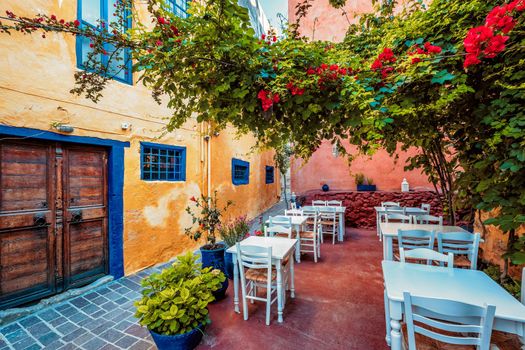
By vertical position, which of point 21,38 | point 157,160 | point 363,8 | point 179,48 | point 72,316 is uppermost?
point 363,8

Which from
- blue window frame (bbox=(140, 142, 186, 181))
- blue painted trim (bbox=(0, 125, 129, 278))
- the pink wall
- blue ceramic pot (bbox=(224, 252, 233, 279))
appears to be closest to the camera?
blue ceramic pot (bbox=(224, 252, 233, 279))

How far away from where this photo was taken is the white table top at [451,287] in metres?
1.52

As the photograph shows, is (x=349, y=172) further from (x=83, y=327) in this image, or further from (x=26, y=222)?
(x=26, y=222)

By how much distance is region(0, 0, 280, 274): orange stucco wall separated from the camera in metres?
2.80

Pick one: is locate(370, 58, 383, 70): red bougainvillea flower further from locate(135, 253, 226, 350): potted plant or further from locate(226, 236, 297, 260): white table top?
locate(135, 253, 226, 350): potted plant

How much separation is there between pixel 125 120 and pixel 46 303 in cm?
271

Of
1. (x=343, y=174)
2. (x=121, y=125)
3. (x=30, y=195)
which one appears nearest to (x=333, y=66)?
(x=121, y=125)

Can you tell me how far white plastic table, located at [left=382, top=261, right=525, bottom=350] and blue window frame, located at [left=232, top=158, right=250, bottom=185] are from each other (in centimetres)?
521

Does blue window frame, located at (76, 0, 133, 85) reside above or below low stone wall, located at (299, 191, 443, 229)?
above

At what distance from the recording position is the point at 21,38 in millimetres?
2801

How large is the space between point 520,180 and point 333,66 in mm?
1523

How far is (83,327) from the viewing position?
260 cm

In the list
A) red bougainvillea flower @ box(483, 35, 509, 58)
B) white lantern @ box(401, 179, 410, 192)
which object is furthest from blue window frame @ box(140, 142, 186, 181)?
white lantern @ box(401, 179, 410, 192)

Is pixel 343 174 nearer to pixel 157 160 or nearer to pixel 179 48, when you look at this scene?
pixel 157 160
